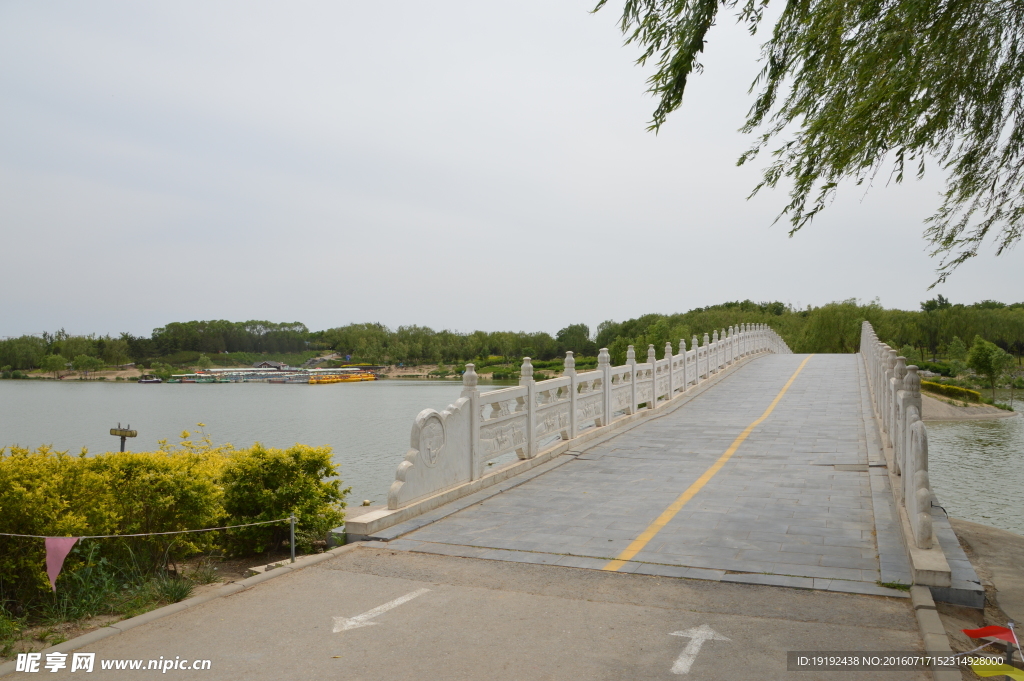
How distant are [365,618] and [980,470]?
26.3m

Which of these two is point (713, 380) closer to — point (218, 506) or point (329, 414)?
point (218, 506)

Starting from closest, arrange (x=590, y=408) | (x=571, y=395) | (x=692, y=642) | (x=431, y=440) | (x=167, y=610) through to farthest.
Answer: (x=692, y=642) → (x=167, y=610) → (x=431, y=440) → (x=571, y=395) → (x=590, y=408)

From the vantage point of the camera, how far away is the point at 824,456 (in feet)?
39.2

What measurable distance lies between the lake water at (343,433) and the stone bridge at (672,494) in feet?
16.7

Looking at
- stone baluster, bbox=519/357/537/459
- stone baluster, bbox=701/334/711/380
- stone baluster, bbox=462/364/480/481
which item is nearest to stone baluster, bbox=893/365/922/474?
stone baluster, bbox=462/364/480/481

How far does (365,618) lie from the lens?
5.01m

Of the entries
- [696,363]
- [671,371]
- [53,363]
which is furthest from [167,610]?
[53,363]

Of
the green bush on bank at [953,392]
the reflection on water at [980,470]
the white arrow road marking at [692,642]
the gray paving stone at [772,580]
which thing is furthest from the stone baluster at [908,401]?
the green bush on bank at [953,392]

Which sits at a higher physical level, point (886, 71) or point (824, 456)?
point (886, 71)

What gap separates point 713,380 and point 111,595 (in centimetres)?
2283

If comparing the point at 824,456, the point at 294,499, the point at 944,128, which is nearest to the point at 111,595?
the point at 294,499

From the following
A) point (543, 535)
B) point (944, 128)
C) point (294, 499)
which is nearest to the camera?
point (944, 128)

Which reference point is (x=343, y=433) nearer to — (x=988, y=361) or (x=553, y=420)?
(x=553, y=420)

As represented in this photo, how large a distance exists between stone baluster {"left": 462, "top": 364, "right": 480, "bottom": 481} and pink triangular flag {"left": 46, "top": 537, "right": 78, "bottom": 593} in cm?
496
